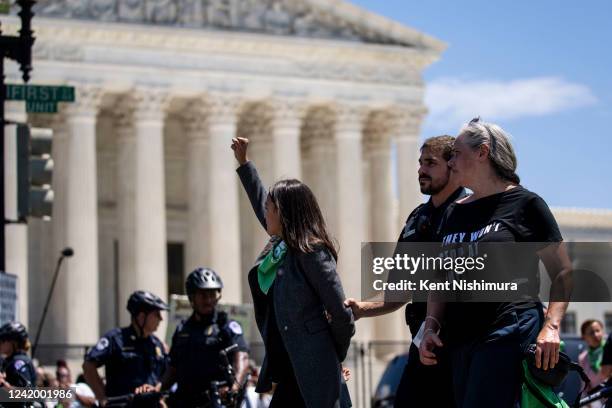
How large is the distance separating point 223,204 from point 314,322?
43.3 meters

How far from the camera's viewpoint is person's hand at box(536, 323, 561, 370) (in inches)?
325

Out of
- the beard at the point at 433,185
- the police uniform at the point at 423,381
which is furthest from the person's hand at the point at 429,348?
the beard at the point at 433,185

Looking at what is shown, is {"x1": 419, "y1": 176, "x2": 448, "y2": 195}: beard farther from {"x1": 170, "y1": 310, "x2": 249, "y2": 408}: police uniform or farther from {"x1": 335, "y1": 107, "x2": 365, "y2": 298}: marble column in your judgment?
{"x1": 335, "y1": 107, "x2": 365, "y2": 298}: marble column

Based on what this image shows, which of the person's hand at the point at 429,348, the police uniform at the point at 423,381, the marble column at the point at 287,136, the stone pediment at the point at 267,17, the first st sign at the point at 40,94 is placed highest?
the stone pediment at the point at 267,17

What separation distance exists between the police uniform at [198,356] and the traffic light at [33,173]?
169 inches

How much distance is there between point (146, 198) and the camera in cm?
5119

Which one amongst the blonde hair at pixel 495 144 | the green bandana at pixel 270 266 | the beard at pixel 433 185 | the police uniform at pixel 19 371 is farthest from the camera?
the police uniform at pixel 19 371

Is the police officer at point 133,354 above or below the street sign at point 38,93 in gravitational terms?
below

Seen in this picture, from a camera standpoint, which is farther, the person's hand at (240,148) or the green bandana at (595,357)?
the green bandana at (595,357)

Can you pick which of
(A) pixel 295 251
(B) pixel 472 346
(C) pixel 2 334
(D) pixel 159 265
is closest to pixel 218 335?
(C) pixel 2 334

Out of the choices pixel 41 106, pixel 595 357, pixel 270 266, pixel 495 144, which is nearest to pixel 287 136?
pixel 595 357

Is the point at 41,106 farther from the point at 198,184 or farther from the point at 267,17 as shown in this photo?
the point at 267,17

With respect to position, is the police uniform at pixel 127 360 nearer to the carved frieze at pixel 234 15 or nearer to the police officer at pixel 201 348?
the police officer at pixel 201 348

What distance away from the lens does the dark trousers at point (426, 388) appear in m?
9.52
